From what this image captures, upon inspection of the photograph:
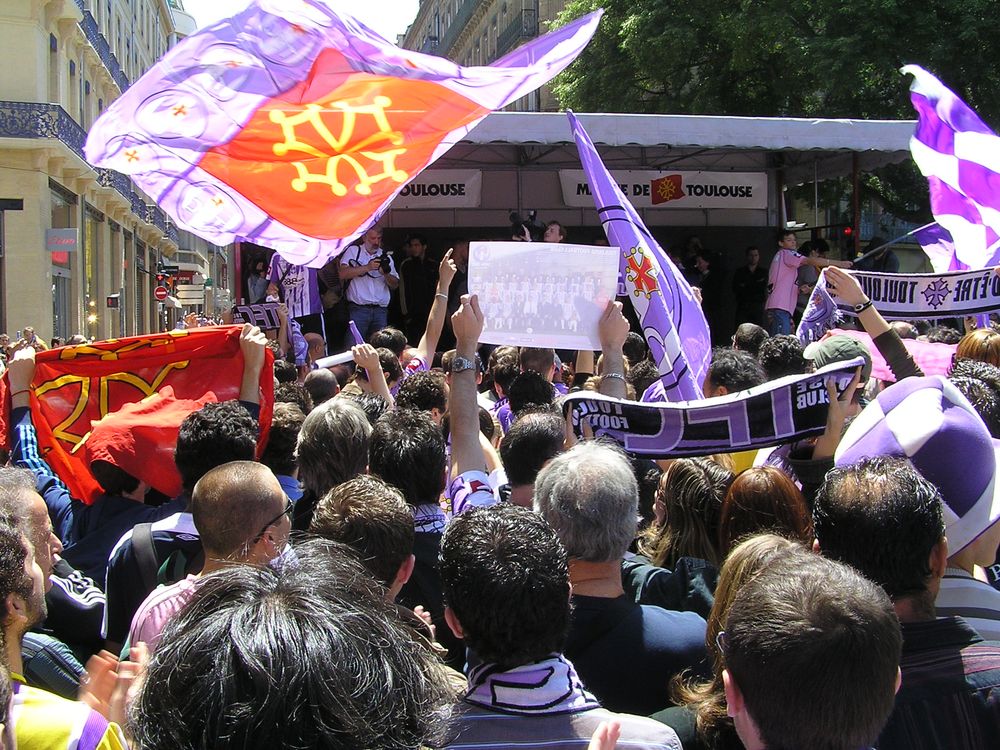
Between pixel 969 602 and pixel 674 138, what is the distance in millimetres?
9037

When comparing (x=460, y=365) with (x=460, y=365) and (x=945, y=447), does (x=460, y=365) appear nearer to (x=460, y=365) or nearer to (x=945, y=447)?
(x=460, y=365)

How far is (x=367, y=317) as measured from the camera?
36.1 ft

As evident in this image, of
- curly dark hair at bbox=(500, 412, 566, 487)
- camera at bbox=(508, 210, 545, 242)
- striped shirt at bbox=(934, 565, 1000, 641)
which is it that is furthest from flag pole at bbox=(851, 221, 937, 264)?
striped shirt at bbox=(934, 565, 1000, 641)

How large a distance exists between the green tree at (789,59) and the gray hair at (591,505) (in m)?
19.7

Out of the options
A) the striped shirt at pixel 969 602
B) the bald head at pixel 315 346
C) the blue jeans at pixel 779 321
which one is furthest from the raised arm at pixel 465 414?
the blue jeans at pixel 779 321

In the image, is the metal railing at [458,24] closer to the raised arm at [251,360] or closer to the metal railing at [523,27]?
the metal railing at [523,27]

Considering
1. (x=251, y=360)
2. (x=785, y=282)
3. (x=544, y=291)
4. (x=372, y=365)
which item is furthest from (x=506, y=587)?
(x=785, y=282)

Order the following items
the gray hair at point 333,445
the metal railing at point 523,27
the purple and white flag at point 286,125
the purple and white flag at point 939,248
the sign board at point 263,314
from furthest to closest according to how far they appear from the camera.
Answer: the metal railing at point 523,27 < the purple and white flag at point 939,248 < the sign board at point 263,314 < the purple and white flag at point 286,125 < the gray hair at point 333,445

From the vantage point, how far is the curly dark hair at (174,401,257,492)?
3281 mm

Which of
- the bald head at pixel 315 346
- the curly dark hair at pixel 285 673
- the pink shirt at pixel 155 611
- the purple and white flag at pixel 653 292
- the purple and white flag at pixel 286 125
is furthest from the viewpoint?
the bald head at pixel 315 346

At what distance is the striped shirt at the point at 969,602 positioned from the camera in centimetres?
229

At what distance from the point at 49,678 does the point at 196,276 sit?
181 feet

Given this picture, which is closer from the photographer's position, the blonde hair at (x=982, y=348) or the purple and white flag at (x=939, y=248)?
the blonde hair at (x=982, y=348)

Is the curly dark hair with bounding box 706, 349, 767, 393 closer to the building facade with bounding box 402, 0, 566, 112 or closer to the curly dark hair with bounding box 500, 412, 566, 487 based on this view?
the curly dark hair with bounding box 500, 412, 566, 487
